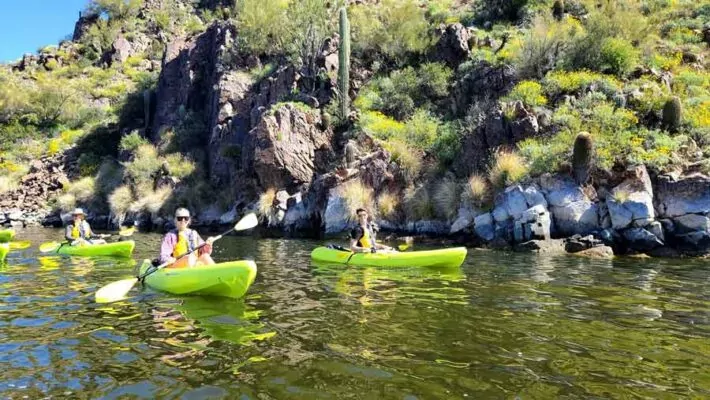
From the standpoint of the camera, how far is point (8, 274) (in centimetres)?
969

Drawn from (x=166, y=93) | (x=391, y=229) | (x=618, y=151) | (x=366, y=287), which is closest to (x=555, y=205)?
(x=618, y=151)

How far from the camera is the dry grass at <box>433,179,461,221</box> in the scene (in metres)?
15.9

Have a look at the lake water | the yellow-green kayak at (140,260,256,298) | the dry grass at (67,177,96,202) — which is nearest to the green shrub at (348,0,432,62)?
the dry grass at (67,177,96,202)

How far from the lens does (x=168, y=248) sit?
8.49m

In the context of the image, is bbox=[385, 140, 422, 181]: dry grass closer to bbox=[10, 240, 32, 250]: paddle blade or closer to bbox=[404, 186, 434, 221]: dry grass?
bbox=[404, 186, 434, 221]: dry grass

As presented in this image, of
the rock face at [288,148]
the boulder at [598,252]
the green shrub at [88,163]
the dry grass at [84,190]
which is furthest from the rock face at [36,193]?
the boulder at [598,252]

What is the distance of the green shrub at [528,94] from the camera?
1725cm

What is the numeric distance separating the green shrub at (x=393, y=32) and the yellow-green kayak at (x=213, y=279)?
65.1 feet

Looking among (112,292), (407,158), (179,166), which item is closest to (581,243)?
(407,158)

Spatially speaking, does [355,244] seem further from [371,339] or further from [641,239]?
[641,239]

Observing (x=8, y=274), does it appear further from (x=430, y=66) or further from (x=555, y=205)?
(x=430, y=66)

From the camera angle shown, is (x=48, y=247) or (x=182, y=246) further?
(x=48, y=247)

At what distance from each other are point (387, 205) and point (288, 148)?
556 cm

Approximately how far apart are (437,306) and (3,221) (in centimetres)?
2816
